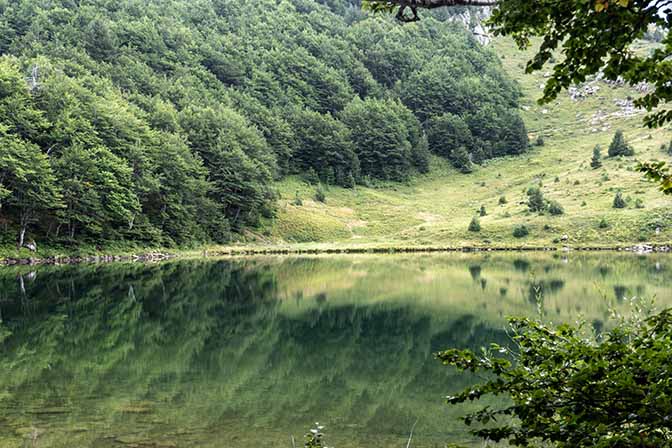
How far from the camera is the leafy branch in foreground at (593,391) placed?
452 cm

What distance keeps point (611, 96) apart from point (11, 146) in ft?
463

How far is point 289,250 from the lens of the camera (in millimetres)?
76188

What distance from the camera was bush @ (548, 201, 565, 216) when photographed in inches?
3115

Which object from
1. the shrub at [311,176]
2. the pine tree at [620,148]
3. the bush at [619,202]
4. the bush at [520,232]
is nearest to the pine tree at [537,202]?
the bush at [520,232]

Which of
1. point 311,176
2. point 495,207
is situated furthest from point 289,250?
point 311,176

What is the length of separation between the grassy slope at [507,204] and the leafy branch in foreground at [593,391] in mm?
71903

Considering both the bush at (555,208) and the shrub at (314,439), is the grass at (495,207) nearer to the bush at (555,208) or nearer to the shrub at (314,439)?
the bush at (555,208)

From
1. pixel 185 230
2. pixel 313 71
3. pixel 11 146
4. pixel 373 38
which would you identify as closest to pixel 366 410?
pixel 11 146

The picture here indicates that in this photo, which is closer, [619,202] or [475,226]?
[619,202]

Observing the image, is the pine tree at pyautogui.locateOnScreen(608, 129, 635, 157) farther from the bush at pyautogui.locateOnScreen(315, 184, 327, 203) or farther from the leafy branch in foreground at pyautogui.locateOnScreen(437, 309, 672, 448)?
the leafy branch in foreground at pyautogui.locateOnScreen(437, 309, 672, 448)

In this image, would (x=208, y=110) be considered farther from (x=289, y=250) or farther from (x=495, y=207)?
(x=495, y=207)

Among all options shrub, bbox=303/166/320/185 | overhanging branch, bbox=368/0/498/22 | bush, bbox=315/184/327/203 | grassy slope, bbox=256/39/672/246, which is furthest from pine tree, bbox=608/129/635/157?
overhanging branch, bbox=368/0/498/22

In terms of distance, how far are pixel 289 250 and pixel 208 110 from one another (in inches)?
1184

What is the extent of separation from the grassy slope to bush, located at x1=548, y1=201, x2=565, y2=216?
108 centimetres
